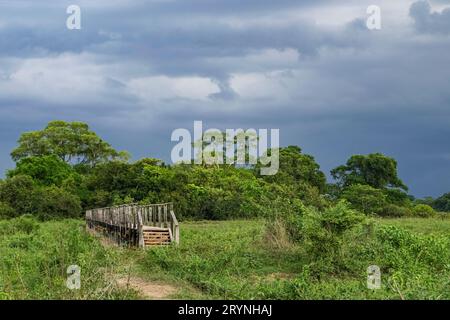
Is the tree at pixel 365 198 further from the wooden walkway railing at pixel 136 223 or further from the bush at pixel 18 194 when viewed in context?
the wooden walkway railing at pixel 136 223

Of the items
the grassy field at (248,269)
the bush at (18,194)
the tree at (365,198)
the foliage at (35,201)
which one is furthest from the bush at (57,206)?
the grassy field at (248,269)

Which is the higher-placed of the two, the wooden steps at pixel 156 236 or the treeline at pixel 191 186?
the treeline at pixel 191 186

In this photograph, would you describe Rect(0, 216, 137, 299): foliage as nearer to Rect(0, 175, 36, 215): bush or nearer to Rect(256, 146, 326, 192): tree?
Rect(0, 175, 36, 215): bush

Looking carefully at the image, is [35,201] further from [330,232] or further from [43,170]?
[330,232]

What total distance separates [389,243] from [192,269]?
4.48 meters

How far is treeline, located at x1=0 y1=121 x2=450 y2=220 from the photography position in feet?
112

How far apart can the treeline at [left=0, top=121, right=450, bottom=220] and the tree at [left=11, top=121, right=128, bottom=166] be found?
4893 mm

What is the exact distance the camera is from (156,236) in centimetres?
1934

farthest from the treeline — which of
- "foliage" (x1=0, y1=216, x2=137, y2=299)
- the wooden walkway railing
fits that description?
"foliage" (x1=0, y1=216, x2=137, y2=299)

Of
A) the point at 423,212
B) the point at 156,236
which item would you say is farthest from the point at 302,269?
the point at 423,212

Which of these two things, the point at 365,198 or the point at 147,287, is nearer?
A: the point at 147,287

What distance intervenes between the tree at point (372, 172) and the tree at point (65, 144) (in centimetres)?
1655

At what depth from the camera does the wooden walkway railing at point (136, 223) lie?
748 inches

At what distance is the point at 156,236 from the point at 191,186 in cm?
1639
